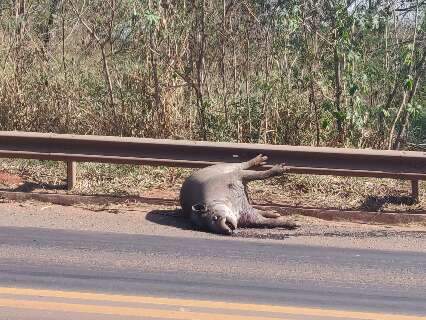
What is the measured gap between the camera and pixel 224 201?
7.81 metres

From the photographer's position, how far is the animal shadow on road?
781cm

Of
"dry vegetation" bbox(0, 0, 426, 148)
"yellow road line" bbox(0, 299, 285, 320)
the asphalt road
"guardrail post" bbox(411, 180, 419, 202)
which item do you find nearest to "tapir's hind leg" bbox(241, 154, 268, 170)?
the asphalt road

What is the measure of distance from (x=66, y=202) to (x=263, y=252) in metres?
2.70

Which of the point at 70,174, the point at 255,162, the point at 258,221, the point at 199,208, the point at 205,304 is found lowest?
the point at 205,304

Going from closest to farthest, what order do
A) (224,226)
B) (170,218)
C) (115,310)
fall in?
(115,310) → (224,226) → (170,218)

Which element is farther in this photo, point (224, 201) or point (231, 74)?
point (231, 74)

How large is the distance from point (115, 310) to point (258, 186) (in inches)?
193

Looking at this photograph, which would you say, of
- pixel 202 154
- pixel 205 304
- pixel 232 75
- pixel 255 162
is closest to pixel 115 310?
pixel 205 304

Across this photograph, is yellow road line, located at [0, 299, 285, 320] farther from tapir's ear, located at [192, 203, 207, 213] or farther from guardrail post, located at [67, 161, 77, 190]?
guardrail post, located at [67, 161, 77, 190]

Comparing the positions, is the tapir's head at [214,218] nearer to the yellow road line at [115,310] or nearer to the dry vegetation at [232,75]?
the yellow road line at [115,310]

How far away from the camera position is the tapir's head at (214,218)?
7.48m

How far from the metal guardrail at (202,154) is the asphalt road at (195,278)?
1.69 m

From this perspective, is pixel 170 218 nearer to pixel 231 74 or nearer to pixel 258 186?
pixel 258 186

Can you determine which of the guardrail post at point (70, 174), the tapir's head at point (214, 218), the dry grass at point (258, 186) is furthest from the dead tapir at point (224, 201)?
the guardrail post at point (70, 174)
